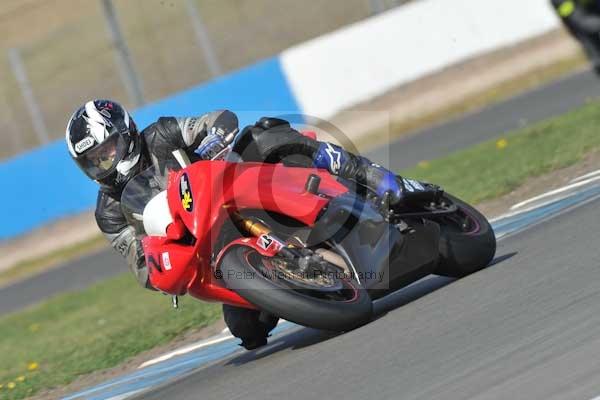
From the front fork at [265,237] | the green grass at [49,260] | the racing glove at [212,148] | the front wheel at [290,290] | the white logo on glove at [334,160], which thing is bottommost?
the green grass at [49,260]

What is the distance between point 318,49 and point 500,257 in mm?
12563

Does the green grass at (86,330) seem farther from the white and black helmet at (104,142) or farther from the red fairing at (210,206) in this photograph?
the red fairing at (210,206)

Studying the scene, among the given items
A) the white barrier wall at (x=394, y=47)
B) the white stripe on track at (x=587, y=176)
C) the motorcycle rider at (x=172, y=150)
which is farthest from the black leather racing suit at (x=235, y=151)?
the white barrier wall at (x=394, y=47)

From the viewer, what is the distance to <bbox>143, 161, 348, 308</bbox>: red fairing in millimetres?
6195

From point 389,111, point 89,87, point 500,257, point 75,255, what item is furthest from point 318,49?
point 500,257

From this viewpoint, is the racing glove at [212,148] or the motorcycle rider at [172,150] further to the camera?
the racing glove at [212,148]

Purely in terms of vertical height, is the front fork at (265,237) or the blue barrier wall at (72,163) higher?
the front fork at (265,237)

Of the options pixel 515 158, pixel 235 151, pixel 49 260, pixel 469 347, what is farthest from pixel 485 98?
pixel 469 347

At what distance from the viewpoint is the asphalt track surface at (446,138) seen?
1642cm

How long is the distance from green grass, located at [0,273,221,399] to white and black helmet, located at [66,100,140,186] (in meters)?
2.36

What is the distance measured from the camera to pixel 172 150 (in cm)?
740

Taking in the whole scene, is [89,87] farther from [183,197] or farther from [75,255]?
[183,197]

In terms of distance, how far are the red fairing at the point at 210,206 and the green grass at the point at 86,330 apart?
9.40ft

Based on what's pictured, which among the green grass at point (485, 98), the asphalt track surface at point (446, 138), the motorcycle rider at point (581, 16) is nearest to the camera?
the motorcycle rider at point (581, 16)
